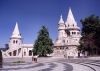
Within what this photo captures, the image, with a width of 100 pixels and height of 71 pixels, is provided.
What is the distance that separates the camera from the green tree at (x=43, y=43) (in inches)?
1582

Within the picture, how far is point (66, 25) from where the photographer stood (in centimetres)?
6781

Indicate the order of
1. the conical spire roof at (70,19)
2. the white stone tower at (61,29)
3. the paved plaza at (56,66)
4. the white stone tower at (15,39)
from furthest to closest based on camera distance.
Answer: the white stone tower at (61,29), the conical spire roof at (70,19), the white stone tower at (15,39), the paved plaza at (56,66)

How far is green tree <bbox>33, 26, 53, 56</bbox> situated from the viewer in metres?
40.2

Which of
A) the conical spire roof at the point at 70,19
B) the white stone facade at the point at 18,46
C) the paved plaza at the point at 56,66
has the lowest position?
the paved plaza at the point at 56,66

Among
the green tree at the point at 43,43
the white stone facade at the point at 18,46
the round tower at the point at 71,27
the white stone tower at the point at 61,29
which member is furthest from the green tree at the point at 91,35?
the white stone facade at the point at 18,46

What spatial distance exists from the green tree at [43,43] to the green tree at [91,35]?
8.63 meters

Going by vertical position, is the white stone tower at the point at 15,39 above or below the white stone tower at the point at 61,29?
below

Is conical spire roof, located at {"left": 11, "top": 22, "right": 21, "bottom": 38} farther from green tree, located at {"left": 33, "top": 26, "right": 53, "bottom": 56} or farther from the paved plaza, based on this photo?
the paved plaza

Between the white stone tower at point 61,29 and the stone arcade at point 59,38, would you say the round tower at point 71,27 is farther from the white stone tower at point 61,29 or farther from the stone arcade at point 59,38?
the white stone tower at point 61,29

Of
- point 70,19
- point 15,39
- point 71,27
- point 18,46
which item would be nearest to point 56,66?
point 18,46

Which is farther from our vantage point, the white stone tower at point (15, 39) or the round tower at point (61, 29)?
the round tower at point (61, 29)

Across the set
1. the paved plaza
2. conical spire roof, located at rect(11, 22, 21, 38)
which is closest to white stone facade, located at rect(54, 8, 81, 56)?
conical spire roof, located at rect(11, 22, 21, 38)

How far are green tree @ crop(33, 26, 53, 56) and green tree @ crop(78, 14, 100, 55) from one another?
28.3 feet

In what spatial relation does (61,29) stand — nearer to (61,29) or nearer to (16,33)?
(61,29)
